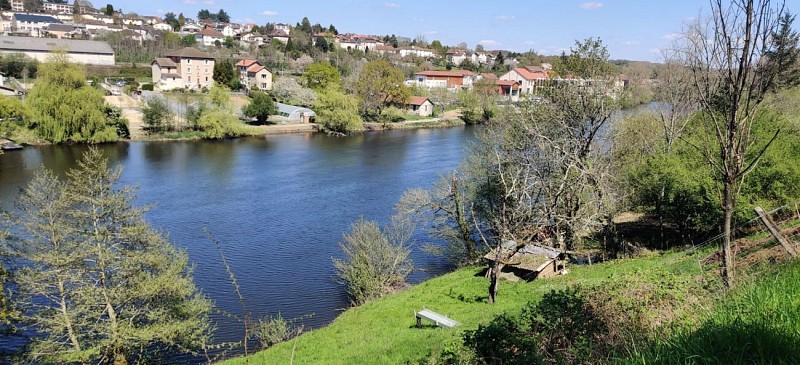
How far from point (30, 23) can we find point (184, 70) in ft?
219

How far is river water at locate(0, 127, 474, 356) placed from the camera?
18234 millimetres

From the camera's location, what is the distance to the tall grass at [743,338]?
3352mm

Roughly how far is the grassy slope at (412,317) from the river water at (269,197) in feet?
5.08

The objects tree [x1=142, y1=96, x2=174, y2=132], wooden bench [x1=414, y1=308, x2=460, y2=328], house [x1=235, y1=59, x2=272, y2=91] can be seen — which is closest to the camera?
wooden bench [x1=414, y1=308, x2=460, y2=328]

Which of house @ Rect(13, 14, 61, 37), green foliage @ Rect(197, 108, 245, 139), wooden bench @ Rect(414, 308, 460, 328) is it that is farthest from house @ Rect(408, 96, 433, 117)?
house @ Rect(13, 14, 61, 37)

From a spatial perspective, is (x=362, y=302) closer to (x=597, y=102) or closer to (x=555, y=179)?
(x=555, y=179)

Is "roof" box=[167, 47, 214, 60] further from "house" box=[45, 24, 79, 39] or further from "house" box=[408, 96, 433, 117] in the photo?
"house" box=[45, 24, 79, 39]

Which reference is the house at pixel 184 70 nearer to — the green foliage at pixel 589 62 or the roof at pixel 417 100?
the roof at pixel 417 100

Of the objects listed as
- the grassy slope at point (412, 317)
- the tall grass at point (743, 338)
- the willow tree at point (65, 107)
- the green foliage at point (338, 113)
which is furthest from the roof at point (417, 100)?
the tall grass at point (743, 338)

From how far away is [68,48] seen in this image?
74.6 metres

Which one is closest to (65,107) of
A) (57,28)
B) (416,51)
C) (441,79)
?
(441,79)

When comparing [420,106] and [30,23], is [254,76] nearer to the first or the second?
[420,106]

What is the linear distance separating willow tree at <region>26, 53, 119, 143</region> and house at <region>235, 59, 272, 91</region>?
3146 cm

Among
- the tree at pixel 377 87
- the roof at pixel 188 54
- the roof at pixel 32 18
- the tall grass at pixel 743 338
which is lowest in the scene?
the tall grass at pixel 743 338
